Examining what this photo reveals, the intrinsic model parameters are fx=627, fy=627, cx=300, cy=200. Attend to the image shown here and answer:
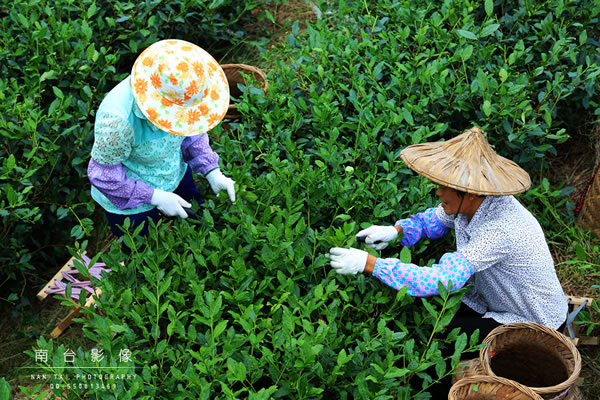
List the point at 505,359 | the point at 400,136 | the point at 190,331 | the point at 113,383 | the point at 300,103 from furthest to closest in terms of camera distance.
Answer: the point at 300,103
the point at 400,136
the point at 505,359
the point at 190,331
the point at 113,383

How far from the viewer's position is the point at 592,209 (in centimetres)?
372

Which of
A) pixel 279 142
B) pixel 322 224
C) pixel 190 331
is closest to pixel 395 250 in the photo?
pixel 322 224

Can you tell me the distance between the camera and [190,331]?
2.20 m

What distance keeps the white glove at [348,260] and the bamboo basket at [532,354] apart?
584 mm

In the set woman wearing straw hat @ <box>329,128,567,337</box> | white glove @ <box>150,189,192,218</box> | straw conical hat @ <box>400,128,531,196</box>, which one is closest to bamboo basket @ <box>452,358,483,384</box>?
woman wearing straw hat @ <box>329,128,567,337</box>

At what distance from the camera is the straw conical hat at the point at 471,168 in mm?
2518

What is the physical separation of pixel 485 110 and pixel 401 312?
1.32 m

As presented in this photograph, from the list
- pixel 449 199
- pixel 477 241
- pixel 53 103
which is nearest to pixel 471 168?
pixel 449 199

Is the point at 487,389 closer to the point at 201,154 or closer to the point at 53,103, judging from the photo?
the point at 201,154

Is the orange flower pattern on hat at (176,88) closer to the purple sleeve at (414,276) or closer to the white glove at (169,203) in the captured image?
the white glove at (169,203)

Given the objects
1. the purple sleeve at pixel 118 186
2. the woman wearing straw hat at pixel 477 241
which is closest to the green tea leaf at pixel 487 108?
the woman wearing straw hat at pixel 477 241

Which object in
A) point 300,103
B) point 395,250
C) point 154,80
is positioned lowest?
point 395,250

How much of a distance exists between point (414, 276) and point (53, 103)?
226cm

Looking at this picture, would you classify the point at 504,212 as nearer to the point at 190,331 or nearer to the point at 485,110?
the point at 485,110
